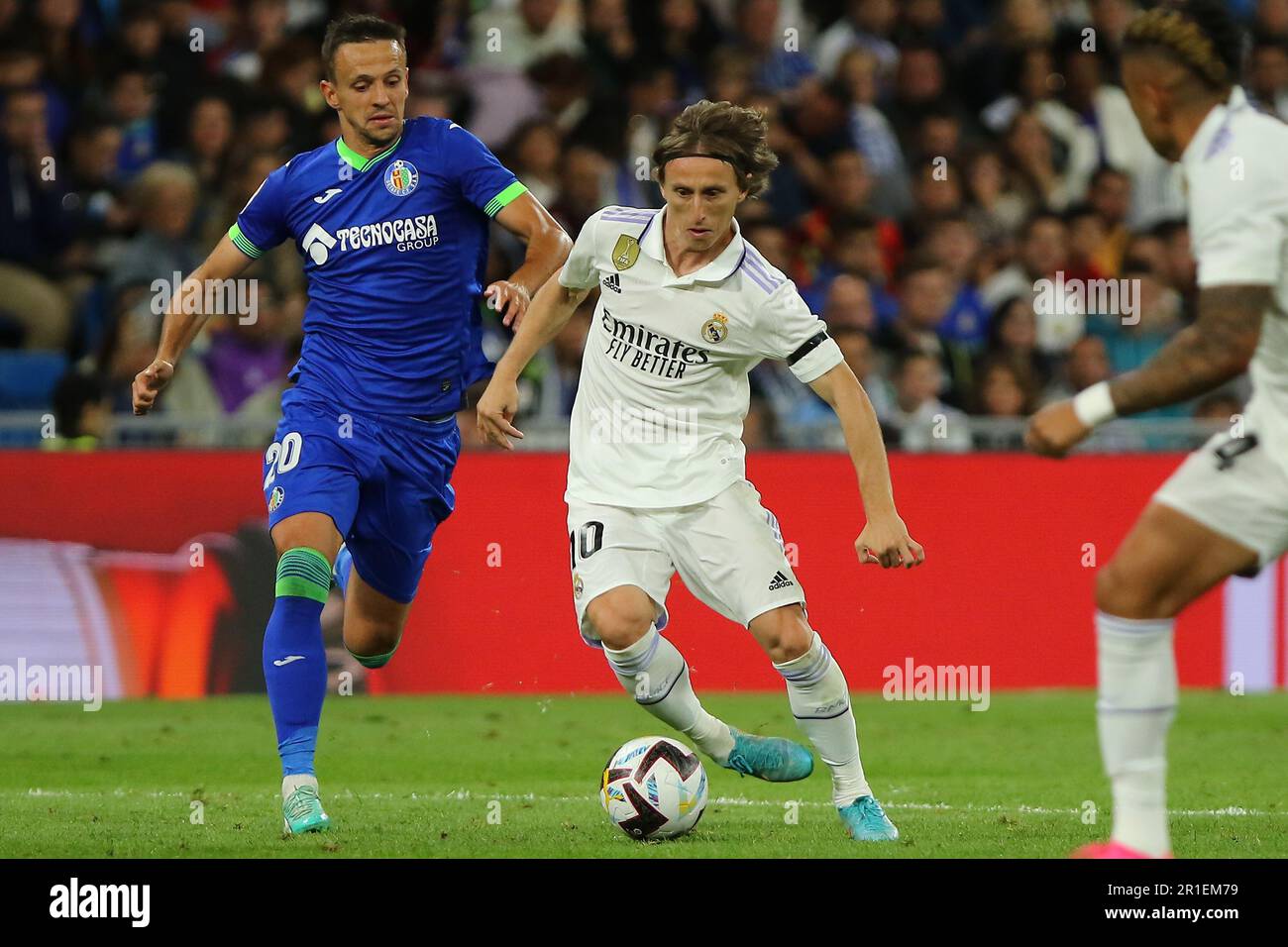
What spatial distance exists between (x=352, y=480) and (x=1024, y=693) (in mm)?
5446

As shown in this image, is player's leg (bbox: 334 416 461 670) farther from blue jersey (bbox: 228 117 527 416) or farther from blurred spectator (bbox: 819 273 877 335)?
blurred spectator (bbox: 819 273 877 335)

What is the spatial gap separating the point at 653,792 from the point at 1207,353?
106 inches

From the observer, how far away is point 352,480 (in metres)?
7.15

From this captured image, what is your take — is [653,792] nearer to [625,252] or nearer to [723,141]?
[625,252]

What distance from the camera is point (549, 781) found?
837 cm

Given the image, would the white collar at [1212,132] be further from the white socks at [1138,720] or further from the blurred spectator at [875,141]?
the blurred spectator at [875,141]

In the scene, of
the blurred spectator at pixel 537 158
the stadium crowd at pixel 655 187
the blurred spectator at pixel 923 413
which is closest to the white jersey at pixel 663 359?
the stadium crowd at pixel 655 187

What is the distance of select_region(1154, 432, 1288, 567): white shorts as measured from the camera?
493 cm

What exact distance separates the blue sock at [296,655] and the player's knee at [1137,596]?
9.70 ft

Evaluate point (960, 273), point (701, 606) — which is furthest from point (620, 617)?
point (960, 273)

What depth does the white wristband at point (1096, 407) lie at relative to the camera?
16.0 ft

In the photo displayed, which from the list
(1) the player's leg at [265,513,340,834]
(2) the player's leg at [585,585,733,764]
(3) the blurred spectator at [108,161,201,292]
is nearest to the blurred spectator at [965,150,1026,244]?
(3) the blurred spectator at [108,161,201,292]

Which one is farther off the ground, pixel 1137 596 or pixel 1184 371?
pixel 1184 371
